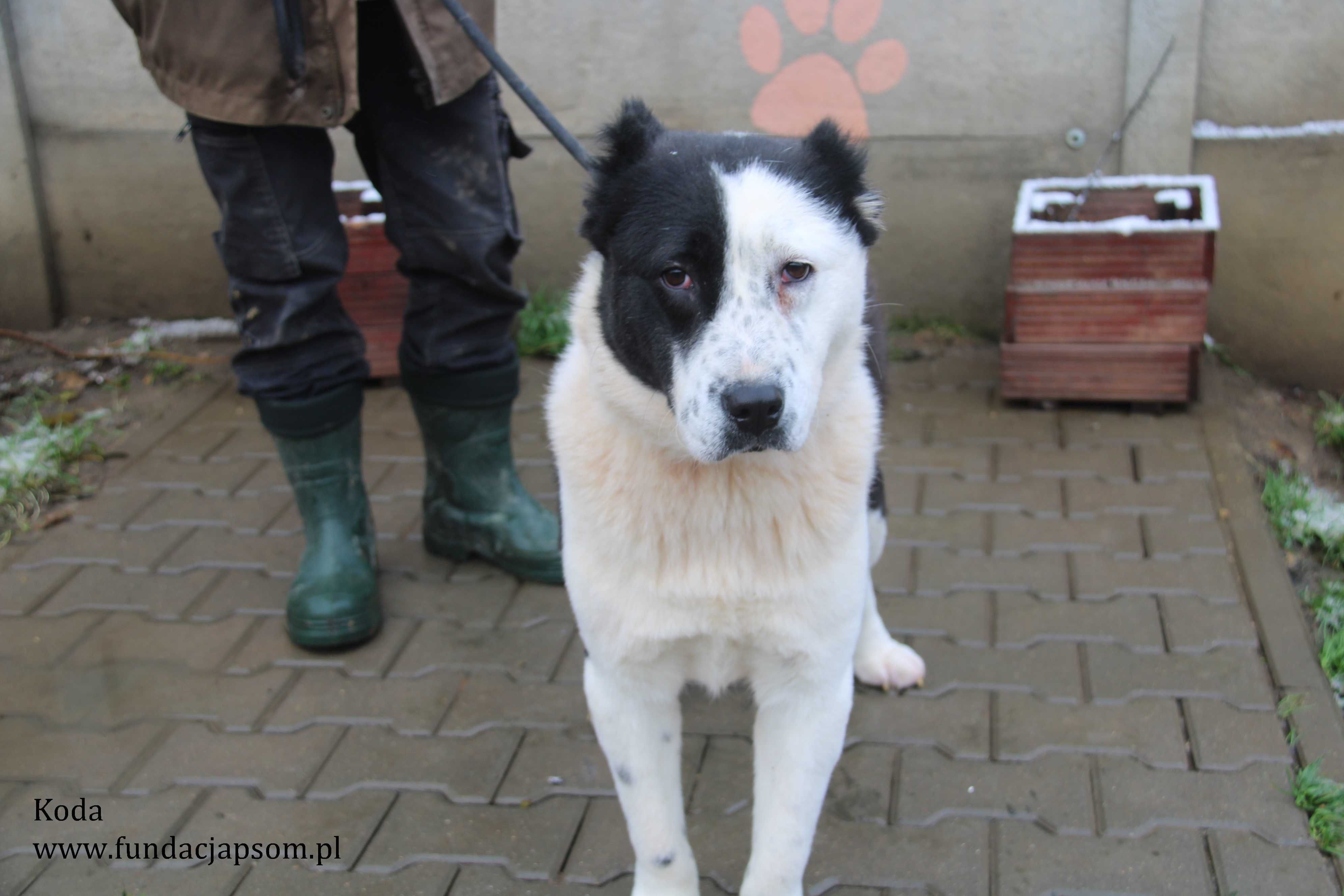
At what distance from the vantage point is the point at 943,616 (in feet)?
9.62

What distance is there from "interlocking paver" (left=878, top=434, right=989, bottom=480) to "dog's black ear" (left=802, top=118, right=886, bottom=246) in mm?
1702

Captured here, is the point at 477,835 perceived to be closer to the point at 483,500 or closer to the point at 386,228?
the point at 483,500

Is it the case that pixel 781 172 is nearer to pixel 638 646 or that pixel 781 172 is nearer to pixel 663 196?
pixel 663 196

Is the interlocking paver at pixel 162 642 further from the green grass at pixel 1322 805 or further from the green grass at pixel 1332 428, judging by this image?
the green grass at pixel 1332 428

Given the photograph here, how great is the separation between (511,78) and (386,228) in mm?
775

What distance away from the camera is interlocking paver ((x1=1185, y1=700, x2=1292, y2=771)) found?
2361 millimetres

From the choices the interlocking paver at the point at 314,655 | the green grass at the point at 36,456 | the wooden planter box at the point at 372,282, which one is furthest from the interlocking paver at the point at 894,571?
the green grass at the point at 36,456

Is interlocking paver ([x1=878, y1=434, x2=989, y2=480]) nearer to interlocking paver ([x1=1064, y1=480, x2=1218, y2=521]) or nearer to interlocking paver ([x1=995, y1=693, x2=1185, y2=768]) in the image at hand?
interlocking paver ([x1=1064, y1=480, x2=1218, y2=521])

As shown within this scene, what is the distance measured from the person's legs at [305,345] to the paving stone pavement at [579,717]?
0.16 metres

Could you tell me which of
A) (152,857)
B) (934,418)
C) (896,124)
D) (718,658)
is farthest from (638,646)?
(896,124)

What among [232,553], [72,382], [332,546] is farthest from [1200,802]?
[72,382]

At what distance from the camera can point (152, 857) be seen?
2264mm

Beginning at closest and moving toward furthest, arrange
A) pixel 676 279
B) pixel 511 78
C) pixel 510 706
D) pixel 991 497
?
pixel 676 279
pixel 511 78
pixel 510 706
pixel 991 497

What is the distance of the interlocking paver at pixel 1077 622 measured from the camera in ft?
9.17
